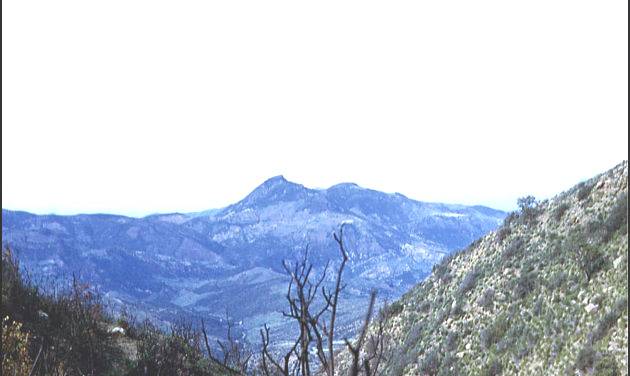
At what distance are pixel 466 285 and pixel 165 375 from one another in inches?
1198

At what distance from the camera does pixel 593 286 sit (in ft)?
88.8

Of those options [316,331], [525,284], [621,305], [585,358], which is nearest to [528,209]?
[525,284]

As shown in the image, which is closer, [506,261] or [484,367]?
[484,367]

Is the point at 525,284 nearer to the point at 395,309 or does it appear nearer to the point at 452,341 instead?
the point at 452,341

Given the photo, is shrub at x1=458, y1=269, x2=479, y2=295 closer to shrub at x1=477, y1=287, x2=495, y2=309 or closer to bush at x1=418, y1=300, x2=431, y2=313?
shrub at x1=477, y1=287, x2=495, y2=309

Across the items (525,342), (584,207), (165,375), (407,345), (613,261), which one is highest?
(584,207)

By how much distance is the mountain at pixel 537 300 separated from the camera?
23.8 m

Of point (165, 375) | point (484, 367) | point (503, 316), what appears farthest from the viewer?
point (503, 316)

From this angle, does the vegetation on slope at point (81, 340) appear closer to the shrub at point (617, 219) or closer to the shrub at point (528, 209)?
the shrub at point (617, 219)

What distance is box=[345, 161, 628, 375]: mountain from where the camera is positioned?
78.2ft

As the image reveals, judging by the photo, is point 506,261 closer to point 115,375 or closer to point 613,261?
point 613,261

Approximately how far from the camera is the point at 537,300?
103ft

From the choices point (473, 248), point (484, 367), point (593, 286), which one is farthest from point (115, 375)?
point (473, 248)

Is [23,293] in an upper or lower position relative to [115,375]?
upper
